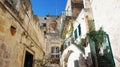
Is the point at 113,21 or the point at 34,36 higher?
the point at 113,21

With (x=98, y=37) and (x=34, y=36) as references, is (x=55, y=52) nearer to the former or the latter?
(x=34, y=36)

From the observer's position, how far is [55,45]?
22828 millimetres

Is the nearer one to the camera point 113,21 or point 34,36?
point 113,21

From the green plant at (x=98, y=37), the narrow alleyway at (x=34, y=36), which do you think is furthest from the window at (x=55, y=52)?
the green plant at (x=98, y=37)

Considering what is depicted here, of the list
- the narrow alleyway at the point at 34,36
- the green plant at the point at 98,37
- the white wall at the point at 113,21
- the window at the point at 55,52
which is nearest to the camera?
the narrow alleyway at the point at 34,36

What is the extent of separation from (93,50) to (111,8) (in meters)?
2.68

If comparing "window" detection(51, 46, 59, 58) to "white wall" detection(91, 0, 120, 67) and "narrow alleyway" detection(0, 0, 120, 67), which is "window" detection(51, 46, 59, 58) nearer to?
"narrow alleyway" detection(0, 0, 120, 67)

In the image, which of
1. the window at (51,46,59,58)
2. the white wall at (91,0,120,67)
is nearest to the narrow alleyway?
the white wall at (91,0,120,67)

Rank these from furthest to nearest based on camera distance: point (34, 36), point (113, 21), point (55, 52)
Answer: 1. point (55, 52)
2. point (34, 36)
3. point (113, 21)

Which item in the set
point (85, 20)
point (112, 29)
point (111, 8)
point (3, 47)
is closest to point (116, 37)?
point (112, 29)

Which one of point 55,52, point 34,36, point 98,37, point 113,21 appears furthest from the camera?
point 55,52

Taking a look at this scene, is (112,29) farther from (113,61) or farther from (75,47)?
(75,47)

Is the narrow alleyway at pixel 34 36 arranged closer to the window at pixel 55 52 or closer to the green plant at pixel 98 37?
the green plant at pixel 98 37

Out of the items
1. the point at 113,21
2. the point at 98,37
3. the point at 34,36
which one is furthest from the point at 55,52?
the point at 113,21
